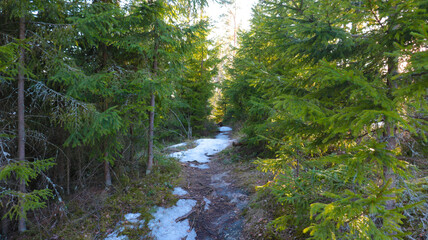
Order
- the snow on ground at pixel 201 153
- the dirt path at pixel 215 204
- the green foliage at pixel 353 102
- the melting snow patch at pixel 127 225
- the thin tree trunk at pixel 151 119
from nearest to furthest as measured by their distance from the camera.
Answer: the green foliage at pixel 353 102, the melting snow patch at pixel 127 225, the dirt path at pixel 215 204, the thin tree trunk at pixel 151 119, the snow on ground at pixel 201 153

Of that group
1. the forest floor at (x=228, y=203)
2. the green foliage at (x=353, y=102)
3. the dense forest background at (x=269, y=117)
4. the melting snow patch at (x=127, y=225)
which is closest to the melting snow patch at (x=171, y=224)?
the forest floor at (x=228, y=203)

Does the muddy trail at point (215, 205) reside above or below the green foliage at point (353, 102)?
below

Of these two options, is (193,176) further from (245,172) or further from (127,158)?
(127,158)

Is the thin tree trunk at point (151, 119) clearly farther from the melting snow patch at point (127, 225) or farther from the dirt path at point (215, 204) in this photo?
the melting snow patch at point (127, 225)

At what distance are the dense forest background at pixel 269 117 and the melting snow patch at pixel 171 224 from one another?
570 millimetres

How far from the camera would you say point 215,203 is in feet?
22.9

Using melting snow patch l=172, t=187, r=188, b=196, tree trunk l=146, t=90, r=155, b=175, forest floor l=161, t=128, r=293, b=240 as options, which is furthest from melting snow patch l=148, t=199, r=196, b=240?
tree trunk l=146, t=90, r=155, b=175

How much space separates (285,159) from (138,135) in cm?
590

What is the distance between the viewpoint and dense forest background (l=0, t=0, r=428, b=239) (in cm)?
223

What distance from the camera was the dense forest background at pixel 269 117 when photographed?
87.9 inches

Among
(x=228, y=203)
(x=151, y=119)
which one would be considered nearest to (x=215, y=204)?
(x=228, y=203)

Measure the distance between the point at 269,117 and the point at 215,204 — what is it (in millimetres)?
3396

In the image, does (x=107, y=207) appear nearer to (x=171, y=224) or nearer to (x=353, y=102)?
(x=171, y=224)

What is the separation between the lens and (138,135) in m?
8.27
